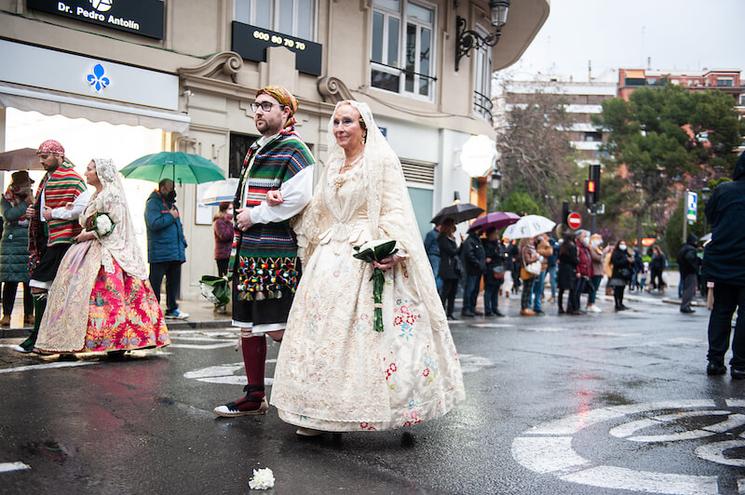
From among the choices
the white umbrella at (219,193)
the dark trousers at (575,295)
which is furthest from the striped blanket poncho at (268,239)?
the dark trousers at (575,295)

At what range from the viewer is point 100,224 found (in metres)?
7.06

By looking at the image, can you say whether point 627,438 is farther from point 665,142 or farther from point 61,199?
point 665,142

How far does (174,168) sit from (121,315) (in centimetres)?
526

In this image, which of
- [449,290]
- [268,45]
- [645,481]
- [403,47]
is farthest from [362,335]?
[403,47]

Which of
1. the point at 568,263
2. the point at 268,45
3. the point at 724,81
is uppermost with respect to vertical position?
the point at 724,81

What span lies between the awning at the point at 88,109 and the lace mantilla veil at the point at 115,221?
603 centimetres

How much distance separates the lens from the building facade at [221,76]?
509 inches

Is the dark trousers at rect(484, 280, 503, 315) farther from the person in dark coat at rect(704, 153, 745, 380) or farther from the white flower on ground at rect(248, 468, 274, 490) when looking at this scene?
the white flower on ground at rect(248, 468, 274, 490)

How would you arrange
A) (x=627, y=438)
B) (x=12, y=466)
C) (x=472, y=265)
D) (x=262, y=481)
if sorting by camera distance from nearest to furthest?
1. (x=262, y=481)
2. (x=12, y=466)
3. (x=627, y=438)
4. (x=472, y=265)

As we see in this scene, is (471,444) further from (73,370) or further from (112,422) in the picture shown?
(73,370)

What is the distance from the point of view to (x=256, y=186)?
5016 millimetres

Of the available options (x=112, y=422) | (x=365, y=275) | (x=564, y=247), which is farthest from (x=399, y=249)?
(x=564, y=247)

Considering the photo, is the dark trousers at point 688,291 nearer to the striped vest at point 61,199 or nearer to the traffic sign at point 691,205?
the traffic sign at point 691,205

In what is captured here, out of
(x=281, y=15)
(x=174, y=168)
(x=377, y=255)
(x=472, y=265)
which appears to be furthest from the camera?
(x=281, y=15)
